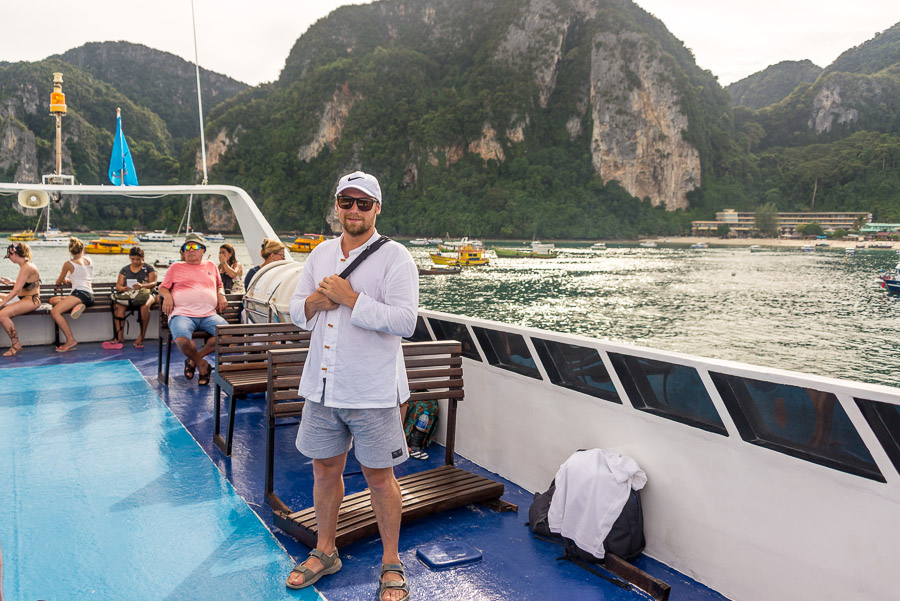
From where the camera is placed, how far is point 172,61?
4628 inches

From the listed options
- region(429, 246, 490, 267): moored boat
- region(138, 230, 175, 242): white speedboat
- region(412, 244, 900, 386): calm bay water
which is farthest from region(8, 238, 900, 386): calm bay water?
region(429, 246, 490, 267): moored boat

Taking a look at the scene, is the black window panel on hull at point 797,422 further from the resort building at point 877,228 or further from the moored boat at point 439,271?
the resort building at point 877,228

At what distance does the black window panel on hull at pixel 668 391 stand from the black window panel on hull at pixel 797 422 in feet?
0.27

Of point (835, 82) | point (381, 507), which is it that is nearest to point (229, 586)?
point (381, 507)

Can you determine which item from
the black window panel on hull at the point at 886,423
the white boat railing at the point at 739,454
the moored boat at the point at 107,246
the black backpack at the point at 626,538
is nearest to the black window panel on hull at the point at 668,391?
the white boat railing at the point at 739,454

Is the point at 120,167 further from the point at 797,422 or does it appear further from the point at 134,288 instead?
the point at 797,422

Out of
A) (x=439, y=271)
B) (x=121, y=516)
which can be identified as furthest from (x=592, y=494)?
(x=439, y=271)

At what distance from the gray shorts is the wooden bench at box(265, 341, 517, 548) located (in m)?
0.51

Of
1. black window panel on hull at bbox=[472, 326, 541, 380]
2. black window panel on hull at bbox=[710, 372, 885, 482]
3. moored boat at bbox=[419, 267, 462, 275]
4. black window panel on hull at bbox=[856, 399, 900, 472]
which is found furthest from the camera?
moored boat at bbox=[419, 267, 462, 275]

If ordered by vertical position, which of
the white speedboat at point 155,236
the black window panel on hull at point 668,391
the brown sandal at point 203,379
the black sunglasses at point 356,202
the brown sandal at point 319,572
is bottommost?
the white speedboat at point 155,236

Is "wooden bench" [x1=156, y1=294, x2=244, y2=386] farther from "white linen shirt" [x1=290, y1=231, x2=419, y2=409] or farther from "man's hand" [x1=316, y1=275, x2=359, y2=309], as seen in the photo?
"man's hand" [x1=316, y1=275, x2=359, y2=309]

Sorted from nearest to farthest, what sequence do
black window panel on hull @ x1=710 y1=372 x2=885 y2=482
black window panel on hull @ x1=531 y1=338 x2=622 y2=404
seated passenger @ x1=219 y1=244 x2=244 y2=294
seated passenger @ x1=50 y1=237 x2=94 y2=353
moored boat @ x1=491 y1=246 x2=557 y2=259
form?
1. black window panel on hull @ x1=710 y1=372 x2=885 y2=482
2. black window panel on hull @ x1=531 y1=338 x2=622 y2=404
3. seated passenger @ x1=50 y1=237 x2=94 y2=353
4. seated passenger @ x1=219 y1=244 x2=244 y2=294
5. moored boat @ x1=491 y1=246 x2=557 y2=259

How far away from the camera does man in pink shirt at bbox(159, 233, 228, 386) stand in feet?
16.7

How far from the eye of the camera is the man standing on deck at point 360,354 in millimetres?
2002
